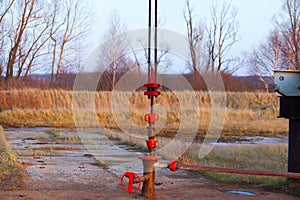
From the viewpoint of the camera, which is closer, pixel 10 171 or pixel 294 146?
pixel 294 146

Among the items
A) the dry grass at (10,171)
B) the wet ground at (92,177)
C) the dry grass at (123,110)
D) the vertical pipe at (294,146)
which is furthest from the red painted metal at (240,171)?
the dry grass at (123,110)

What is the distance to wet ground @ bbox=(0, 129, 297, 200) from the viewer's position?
6.22 metres

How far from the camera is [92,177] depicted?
7605 millimetres

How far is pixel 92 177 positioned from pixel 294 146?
2909mm

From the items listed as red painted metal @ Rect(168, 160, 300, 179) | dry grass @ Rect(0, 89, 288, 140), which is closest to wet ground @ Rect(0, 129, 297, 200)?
red painted metal @ Rect(168, 160, 300, 179)

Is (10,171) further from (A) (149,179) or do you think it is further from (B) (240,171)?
(B) (240,171)

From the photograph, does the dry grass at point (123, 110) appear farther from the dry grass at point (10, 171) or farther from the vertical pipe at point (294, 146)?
the vertical pipe at point (294, 146)

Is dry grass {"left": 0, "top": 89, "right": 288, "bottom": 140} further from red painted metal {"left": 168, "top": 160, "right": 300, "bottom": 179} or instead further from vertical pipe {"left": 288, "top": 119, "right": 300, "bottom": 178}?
red painted metal {"left": 168, "top": 160, "right": 300, "bottom": 179}

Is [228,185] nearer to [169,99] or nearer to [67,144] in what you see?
[67,144]


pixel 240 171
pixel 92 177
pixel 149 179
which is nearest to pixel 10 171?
pixel 92 177

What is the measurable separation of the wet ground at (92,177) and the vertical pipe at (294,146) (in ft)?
1.37

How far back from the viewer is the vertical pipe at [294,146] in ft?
21.1

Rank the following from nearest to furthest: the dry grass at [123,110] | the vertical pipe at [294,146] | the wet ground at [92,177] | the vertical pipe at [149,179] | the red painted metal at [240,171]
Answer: the red painted metal at [240,171], the vertical pipe at [149,179], the wet ground at [92,177], the vertical pipe at [294,146], the dry grass at [123,110]

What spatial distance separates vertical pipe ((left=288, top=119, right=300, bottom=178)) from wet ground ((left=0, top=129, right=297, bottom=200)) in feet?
1.37
